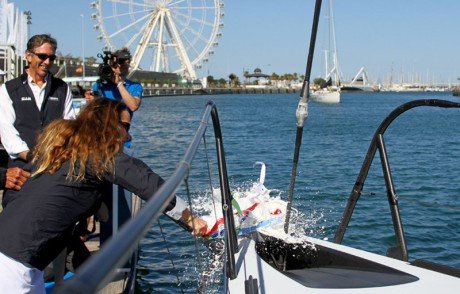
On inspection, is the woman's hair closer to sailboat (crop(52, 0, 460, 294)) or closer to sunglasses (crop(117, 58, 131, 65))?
sailboat (crop(52, 0, 460, 294))

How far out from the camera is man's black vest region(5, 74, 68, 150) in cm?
381

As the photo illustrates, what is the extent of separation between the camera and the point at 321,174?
1658cm

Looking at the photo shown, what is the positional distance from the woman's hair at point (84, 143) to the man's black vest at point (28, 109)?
1.38 metres

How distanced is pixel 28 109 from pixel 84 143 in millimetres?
1598

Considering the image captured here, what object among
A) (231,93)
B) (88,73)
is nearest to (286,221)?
(88,73)

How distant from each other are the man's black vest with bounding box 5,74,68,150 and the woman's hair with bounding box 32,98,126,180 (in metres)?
1.38

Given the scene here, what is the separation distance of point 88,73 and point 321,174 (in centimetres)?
6234

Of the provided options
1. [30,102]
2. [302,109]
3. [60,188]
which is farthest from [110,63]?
[60,188]

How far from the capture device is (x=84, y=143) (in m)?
2.39

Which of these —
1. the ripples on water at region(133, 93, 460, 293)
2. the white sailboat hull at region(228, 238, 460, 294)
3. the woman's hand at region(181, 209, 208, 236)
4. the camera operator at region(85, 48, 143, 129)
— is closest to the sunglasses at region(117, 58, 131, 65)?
the camera operator at region(85, 48, 143, 129)

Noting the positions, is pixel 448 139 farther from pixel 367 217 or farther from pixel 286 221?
pixel 286 221

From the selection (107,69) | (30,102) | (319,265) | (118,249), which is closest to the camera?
(118,249)

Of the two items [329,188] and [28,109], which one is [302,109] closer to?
[28,109]

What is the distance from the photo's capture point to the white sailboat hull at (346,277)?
3.30 metres
